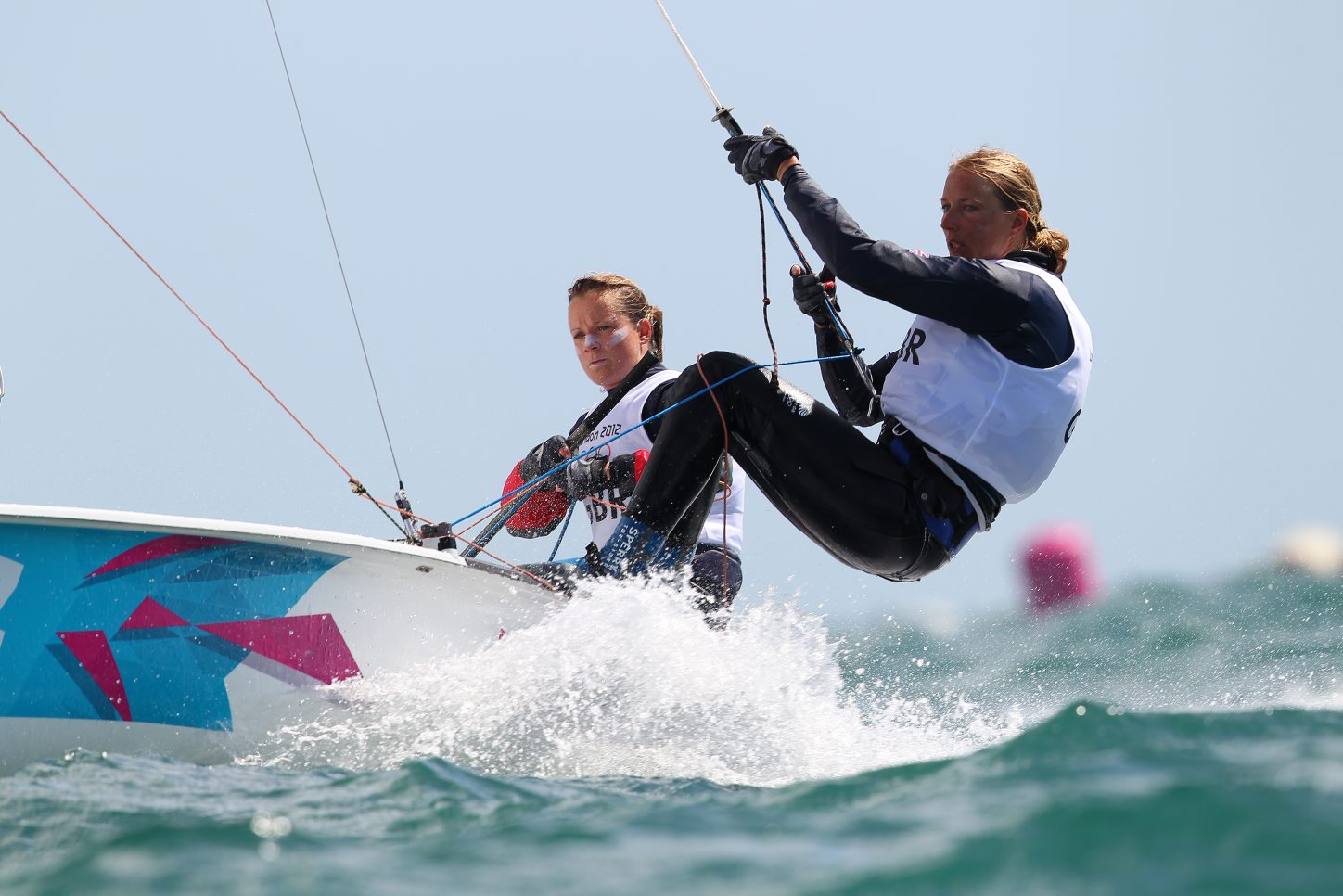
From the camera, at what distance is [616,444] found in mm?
3582

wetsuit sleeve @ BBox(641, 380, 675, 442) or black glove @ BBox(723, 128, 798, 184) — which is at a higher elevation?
black glove @ BBox(723, 128, 798, 184)

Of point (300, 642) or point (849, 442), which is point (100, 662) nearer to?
point (300, 642)

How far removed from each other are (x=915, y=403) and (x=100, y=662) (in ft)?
5.88

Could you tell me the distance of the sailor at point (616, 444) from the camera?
3510 millimetres

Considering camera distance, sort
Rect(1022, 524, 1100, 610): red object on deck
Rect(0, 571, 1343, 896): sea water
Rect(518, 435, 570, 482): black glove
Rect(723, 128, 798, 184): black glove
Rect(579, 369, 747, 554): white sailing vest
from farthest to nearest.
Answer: Rect(1022, 524, 1100, 610): red object on deck < Rect(518, 435, 570, 482): black glove < Rect(579, 369, 747, 554): white sailing vest < Rect(723, 128, 798, 184): black glove < Rect(0, 571, 1343, 896): sea water

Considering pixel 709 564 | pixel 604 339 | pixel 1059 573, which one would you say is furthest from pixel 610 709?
pixel 1059 573

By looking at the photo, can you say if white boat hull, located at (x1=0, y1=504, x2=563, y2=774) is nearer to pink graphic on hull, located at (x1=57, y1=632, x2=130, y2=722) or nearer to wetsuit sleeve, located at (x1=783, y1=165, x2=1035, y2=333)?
pink graphic on hull, located at (x1=57, y1=632, x2=130, y2=722)

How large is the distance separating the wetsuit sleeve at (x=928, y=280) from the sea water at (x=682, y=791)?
81 cm

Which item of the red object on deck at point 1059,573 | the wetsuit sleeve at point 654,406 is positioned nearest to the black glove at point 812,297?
the wetsuit sleeve at point 654,406

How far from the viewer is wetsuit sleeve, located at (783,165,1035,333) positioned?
2.62 m

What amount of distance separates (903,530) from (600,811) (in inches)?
44.7

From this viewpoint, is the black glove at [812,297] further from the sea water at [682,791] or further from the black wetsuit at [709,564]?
the sea water at [682,791]

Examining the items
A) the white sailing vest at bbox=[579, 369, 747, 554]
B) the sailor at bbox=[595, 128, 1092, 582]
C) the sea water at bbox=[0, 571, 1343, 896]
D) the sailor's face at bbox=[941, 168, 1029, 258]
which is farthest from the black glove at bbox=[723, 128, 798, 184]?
the sea water at bbox=[0, 571, 1343, 896]

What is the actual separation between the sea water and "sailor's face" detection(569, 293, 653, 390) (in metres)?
1.12
